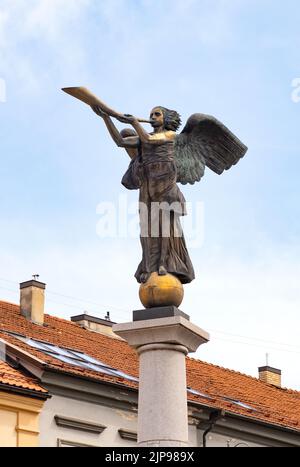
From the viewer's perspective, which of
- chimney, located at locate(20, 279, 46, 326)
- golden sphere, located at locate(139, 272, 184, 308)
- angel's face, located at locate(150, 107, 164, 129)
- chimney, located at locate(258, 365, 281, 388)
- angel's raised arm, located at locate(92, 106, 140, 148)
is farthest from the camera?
chimney, located at locate(258, 365, 281, 388)

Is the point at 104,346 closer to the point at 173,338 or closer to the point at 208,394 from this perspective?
the point at 208,394

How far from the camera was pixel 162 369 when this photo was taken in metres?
11.9

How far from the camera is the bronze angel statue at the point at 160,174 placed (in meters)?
12.5

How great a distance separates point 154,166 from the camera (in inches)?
503

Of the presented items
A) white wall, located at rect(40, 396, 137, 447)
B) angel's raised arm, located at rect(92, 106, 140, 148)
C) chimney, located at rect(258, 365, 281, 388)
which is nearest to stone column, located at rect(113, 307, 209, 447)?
angel's raised arm, located at rect(92, 106, 140, 148)

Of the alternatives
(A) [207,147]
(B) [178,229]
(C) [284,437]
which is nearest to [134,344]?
(B) [178,229]

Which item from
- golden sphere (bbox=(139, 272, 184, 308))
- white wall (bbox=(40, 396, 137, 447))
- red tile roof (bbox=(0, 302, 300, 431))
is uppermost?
red tile roof (bbox=(0, 302, 300, 431))

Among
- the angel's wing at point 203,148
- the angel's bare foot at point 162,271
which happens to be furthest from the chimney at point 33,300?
the angel's bare foot at point 162,271

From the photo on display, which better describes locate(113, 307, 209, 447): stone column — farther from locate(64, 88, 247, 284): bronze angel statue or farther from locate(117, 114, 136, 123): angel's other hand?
locate(117, 114, 136, 123): angel's other hand

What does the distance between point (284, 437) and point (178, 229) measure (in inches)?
729

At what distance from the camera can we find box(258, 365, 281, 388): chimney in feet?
130

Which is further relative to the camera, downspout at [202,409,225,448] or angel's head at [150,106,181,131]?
downspout at [202,409,225,448]

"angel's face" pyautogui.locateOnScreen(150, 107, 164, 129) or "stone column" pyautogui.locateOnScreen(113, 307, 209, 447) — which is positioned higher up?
"angel's face" pyautogui.locateOnScreen(150, 107, 164, 129)

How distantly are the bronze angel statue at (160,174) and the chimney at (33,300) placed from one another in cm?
1713
